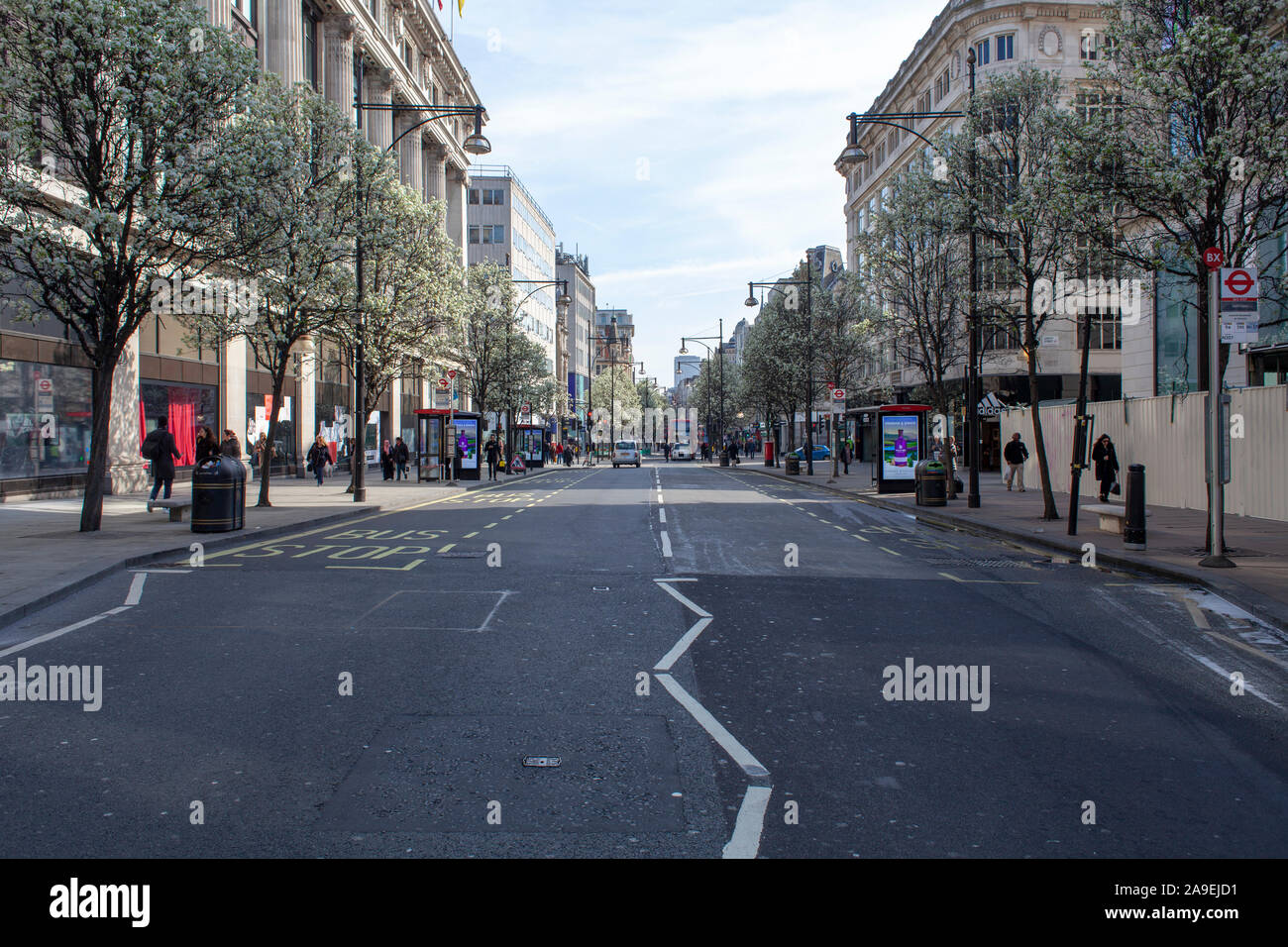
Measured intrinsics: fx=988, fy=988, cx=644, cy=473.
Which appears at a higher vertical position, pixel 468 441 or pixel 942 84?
pixel 942 84

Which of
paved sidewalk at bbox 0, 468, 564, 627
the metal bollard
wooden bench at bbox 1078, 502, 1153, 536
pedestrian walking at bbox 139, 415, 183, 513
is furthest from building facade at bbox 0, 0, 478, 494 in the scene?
wooden bench at bbox 1078, 502, 1153, 536

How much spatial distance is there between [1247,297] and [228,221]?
15593mm

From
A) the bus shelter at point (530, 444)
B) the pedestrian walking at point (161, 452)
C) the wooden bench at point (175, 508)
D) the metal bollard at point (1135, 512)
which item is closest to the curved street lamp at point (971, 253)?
the metal bollard at point (1135, 512)

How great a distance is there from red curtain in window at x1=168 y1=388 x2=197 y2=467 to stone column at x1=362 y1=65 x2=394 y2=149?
73.0 feet

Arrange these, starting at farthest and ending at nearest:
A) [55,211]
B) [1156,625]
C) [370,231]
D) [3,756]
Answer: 1. [370,231]
2. [55,211]
3. [1156,625]
4. [3,756]

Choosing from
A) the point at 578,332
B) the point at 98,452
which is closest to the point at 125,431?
the point at 98,452

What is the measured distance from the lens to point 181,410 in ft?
102

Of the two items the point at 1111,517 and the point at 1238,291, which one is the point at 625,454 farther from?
the point at 1238,291

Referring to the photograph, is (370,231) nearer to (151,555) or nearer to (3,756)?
(151,555)

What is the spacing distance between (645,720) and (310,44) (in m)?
43.1

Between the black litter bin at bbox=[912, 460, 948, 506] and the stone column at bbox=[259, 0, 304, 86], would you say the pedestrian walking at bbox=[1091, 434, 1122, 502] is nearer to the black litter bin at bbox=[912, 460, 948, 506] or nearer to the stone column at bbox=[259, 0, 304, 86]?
the black litter bin at bbox=[912, 460, 948, 506]

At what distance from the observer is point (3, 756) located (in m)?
5.16
